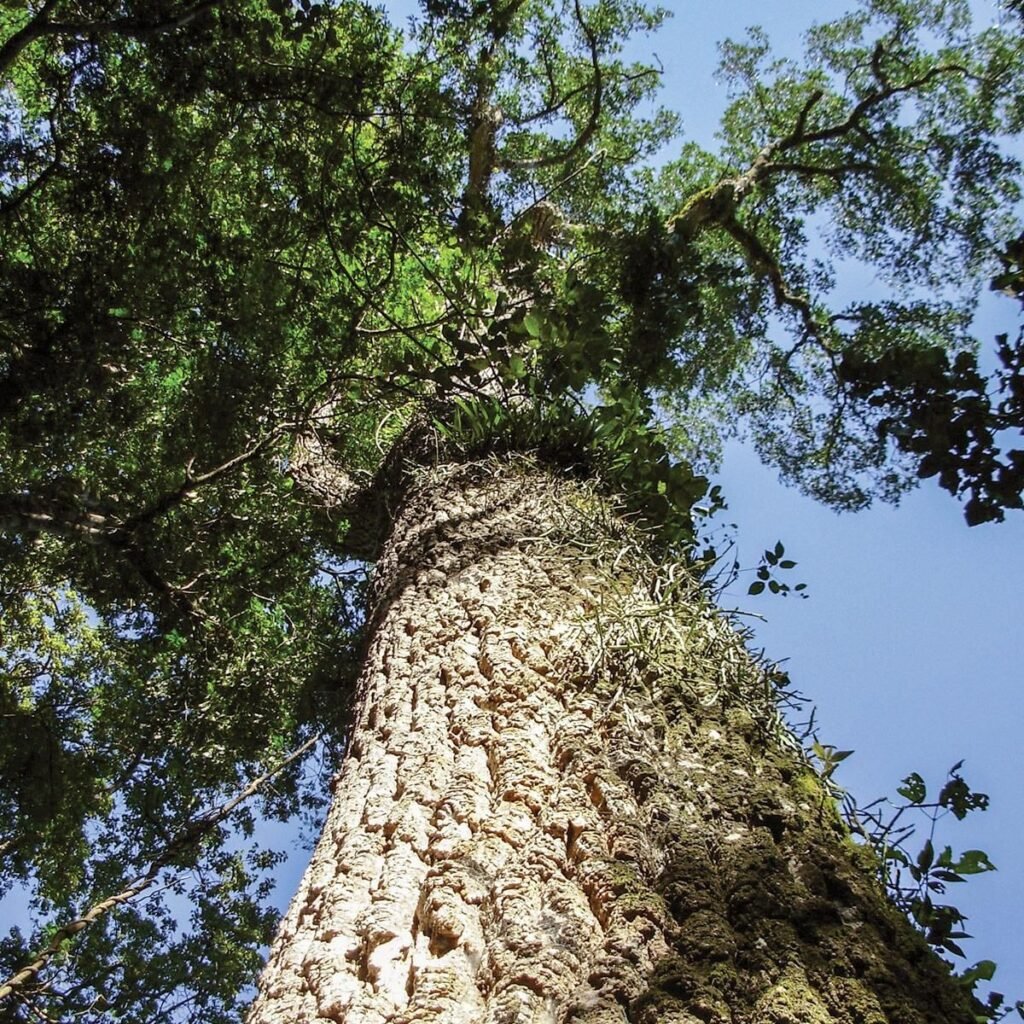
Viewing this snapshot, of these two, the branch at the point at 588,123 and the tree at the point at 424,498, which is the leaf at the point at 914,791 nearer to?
the tree at the point at 424,498

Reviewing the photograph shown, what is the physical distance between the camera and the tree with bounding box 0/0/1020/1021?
1619 mm

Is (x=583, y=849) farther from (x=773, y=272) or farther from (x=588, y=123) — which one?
(x=773, y=272)

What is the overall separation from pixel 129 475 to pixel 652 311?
4.33 meters

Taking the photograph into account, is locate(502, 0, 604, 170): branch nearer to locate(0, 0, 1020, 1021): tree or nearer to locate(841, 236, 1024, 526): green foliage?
locate(0, 0, 1020, 1021): tree

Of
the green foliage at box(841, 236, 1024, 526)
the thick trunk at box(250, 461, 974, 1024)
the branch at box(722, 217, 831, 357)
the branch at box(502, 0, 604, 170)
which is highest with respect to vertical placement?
the branch at box(722, 217, 831, 357)

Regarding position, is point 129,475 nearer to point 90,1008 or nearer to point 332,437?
point 332,437

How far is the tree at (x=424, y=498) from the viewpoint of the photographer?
1619mm

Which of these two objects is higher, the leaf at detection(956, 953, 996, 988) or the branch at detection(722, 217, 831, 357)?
the branch at detection(722, 217, 831, 357)

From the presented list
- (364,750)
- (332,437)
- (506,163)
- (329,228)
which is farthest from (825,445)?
(364,750)

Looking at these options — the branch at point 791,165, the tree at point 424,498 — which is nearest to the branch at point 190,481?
the tree at point 424,498

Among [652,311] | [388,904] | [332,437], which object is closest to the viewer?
[388,904]

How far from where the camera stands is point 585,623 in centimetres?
243

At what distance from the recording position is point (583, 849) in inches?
66.9

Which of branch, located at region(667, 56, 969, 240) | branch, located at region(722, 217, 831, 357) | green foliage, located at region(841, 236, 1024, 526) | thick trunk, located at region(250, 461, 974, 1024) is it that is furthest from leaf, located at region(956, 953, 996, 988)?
branch, located at region(722, 217, 831, 357)
